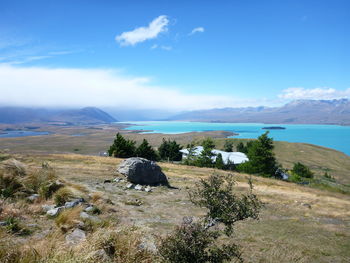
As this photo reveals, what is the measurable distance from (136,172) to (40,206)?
11.7m

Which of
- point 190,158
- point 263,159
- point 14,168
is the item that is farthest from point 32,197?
point 190,158

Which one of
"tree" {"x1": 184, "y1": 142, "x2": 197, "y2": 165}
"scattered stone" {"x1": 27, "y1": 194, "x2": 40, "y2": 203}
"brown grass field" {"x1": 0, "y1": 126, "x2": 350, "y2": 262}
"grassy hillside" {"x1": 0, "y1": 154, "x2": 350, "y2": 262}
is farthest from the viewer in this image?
"tree" {"x1": 184, "y1": 142, "x2": 197, "y2": 165}

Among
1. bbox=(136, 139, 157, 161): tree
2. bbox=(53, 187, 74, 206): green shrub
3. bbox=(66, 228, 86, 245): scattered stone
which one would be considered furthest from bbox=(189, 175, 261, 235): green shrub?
bbox=(136, 139, 157, 161): tree

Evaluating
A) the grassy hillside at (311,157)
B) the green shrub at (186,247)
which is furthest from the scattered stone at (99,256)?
the grassy hillside at (311,157)

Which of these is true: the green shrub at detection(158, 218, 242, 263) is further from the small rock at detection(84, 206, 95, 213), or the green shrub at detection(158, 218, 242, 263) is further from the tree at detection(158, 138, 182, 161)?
the tree at detection(158, 138, 182, 161)

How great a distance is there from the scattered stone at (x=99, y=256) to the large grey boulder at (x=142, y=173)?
16397 millimetres

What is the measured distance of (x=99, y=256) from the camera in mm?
4879

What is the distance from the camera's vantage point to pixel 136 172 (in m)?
21.4

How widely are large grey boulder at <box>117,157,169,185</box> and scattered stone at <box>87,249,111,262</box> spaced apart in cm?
1640

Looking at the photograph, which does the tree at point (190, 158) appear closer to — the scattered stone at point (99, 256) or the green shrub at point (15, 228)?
the green shrub at point (15, 228)

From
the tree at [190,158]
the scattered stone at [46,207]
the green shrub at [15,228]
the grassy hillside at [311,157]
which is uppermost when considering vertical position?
the green shrub at [15,228]

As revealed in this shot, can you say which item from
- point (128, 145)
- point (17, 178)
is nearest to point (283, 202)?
point (17, 178)

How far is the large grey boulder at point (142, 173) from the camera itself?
21281mm

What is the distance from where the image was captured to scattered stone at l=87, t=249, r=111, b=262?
4.71 meters
